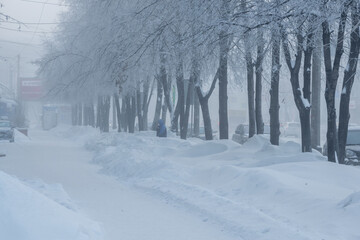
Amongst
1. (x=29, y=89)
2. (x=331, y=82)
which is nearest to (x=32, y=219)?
(x=331, y=82)

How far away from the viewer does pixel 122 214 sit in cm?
965

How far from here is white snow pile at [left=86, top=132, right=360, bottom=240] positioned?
7878 millimetres

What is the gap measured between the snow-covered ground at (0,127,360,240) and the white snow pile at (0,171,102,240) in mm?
12

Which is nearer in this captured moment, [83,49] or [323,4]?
[323,4]

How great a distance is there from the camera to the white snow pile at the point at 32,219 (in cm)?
582

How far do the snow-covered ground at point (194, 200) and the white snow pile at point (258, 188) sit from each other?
2 centimetres

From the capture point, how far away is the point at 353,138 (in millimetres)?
19672

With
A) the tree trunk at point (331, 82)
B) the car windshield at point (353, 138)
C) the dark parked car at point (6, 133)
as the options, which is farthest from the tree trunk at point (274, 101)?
the dark parked car at point (6, 133)

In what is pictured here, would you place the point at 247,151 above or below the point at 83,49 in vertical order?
Answer: below

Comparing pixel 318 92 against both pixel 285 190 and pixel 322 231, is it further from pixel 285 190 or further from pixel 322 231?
pixel 322 231

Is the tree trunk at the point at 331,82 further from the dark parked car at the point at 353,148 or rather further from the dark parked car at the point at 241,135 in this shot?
the dark parked car at the point at 241,135

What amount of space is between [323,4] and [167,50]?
854 centimetres

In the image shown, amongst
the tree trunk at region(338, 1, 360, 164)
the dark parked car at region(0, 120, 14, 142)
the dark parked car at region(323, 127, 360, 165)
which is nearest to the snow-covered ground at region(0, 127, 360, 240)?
the tree trunk at region(338, 1, 360, 164)

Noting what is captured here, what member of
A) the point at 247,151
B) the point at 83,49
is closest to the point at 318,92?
the point at 247,151
